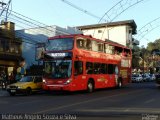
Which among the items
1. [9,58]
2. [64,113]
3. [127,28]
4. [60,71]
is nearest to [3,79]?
[60,71]

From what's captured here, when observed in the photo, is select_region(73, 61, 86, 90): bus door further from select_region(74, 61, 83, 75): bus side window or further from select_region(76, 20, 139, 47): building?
select_region(76, 20, 139, 47): building

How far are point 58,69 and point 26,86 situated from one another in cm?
277

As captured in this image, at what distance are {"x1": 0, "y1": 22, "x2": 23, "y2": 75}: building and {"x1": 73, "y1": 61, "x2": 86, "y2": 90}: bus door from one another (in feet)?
62.2

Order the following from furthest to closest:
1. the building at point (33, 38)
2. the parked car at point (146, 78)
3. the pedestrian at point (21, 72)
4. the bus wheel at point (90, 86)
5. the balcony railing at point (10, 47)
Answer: the parked car at point (146, 78) < the building at point (33, 38) < the balcony railing at point (10, 47) < the pedestrian at point (21, 72) < the bus wheel at point (90, 86)

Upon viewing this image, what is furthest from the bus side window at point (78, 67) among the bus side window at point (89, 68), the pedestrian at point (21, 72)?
the pedestrian at point (21, 72)

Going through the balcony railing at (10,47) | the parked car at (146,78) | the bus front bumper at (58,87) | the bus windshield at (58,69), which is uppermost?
the balcony railing at (10,47)

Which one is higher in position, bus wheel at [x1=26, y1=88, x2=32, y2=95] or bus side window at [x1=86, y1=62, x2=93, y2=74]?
bus side window at [x1=86, y1=62, x2=93, y2=74]

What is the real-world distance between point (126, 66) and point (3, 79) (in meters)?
12.1

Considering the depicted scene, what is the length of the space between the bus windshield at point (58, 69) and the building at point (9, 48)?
A: 18.0m

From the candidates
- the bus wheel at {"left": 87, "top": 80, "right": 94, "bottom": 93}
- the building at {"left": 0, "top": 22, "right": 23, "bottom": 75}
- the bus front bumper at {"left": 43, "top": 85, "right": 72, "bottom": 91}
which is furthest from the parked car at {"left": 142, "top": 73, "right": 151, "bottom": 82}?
the bus front bumper at {"left": 43, "top": 85, "right": 72, "bottom": 91}

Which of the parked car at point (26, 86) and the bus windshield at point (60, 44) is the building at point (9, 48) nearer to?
the parked car at point (26, 86)

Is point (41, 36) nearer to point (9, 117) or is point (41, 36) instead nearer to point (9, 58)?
point (9, 58)

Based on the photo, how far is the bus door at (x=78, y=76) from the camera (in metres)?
24.8

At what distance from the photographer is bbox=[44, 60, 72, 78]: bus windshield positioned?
80.5 feet
